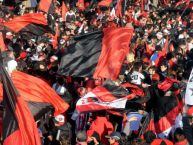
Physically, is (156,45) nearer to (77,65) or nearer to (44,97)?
(77,65)

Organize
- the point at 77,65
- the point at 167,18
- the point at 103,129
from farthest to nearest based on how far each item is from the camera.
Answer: the point at 167,18 < the point at 77,65 < the point at 103,129

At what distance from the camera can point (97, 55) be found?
1005 centimetres

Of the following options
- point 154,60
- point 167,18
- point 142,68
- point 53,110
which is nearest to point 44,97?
point 53,110

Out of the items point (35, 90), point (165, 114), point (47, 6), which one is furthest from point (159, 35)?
point (35, 90)

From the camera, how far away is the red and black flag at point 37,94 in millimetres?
8026

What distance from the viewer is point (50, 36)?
1612 cm

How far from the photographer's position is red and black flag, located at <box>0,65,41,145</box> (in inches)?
260

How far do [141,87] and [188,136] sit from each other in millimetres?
2241

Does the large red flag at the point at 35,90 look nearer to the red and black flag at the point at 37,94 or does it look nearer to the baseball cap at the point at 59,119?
the red and black flag at the point at 37,94

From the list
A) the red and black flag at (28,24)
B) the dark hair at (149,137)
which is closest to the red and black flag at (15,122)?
the dark hair at (149,137)

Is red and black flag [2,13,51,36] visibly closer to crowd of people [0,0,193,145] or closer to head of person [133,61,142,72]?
crowd of people [0,0,193,145]

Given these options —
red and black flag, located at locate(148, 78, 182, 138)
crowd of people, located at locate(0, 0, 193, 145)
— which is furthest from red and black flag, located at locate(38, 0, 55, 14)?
red and black flag, located at locate(148, 78, 182, 138)

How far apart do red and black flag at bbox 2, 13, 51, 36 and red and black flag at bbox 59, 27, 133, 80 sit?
11.9 ft

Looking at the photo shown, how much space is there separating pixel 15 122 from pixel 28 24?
725cm
